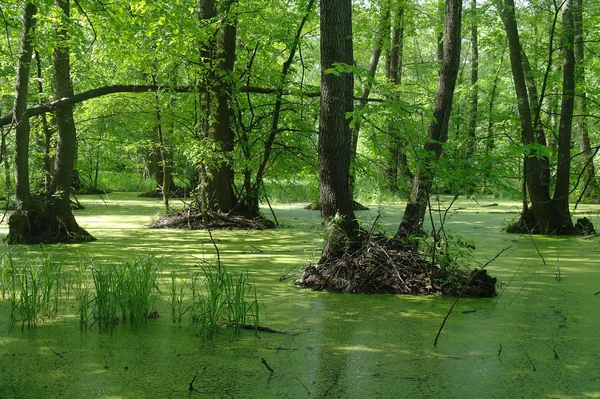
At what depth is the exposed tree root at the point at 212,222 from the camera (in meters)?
9.05

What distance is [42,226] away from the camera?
721cm

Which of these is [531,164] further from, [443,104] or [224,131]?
[224,131]

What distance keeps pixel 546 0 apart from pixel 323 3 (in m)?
7.68

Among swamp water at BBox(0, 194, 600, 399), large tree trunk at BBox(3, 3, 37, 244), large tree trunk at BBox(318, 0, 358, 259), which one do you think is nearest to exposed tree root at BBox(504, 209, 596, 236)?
swamp water at BBox(0, 194, 600, 399)

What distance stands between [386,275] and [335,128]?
49.9 inches

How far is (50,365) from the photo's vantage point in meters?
2.89

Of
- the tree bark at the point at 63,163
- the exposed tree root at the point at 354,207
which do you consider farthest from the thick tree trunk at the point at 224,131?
the exposed tree root at the point at 354,207

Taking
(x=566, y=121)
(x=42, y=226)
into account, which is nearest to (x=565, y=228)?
(x=566, y=121)

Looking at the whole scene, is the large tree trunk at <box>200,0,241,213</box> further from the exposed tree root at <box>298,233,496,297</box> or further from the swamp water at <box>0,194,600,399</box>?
the swamp water at <box>0,194,600,399</box>

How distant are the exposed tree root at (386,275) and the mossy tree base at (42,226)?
369 cm

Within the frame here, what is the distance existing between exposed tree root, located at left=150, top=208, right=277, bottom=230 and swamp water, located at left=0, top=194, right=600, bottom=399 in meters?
3.97

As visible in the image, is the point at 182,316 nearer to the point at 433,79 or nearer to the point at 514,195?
the point at 514,195

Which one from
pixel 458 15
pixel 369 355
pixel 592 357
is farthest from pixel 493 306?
pixel 458 15

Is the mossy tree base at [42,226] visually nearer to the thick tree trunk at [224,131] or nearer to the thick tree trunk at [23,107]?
the thick tree trunk at [23,107]
